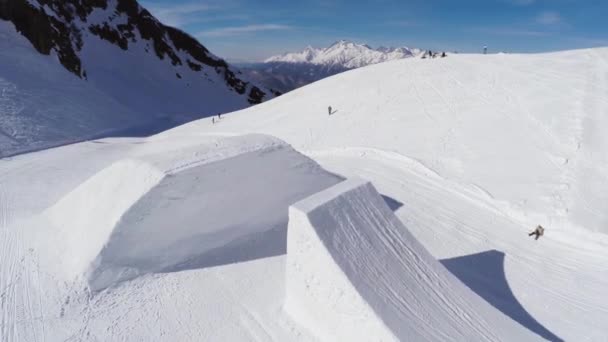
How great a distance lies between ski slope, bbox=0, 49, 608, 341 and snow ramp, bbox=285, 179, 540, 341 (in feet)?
0.12

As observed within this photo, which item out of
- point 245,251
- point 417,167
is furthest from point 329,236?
point 417,167

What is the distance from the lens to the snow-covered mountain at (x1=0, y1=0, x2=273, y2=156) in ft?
50.2

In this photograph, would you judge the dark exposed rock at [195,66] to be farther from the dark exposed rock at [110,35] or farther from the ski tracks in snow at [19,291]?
the ski tracks in snow at [19,291]

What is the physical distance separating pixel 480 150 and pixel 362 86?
715 cm

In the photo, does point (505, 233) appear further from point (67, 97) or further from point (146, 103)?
point (146, 103)

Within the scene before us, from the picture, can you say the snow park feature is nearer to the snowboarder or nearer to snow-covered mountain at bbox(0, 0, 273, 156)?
→ the snowboarder

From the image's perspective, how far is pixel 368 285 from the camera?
12.3ft

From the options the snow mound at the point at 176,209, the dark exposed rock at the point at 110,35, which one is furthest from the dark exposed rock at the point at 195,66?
the snow mound at the point at 176,209

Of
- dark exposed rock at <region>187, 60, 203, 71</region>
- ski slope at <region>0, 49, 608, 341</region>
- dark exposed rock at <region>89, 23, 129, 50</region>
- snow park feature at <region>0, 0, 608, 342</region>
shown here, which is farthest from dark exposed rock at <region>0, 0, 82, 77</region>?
dark exposed rock at <region>187, 60, 203, 71</region>

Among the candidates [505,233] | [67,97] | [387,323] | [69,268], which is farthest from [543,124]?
[67,97]

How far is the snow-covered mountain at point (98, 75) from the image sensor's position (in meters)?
15.3

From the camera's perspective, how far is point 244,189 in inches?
215

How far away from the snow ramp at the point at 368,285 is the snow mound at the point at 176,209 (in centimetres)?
149

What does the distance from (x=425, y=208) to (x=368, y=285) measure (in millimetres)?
4143
